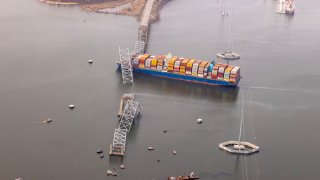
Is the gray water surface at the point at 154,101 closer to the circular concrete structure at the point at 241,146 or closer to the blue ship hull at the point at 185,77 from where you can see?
the circular concrete structure at the point at 241,146

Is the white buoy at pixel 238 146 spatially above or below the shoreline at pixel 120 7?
below

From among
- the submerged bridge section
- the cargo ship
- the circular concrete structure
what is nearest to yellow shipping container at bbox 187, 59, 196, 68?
the cargo ship

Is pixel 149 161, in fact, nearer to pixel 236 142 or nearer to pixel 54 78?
pixel 236 142

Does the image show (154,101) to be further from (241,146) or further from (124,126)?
(241,146)

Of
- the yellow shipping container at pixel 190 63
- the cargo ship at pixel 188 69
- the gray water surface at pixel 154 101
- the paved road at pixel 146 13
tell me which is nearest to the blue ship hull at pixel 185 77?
the cargo ship at pixel 188 69

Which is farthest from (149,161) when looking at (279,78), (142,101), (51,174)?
(279,78)
